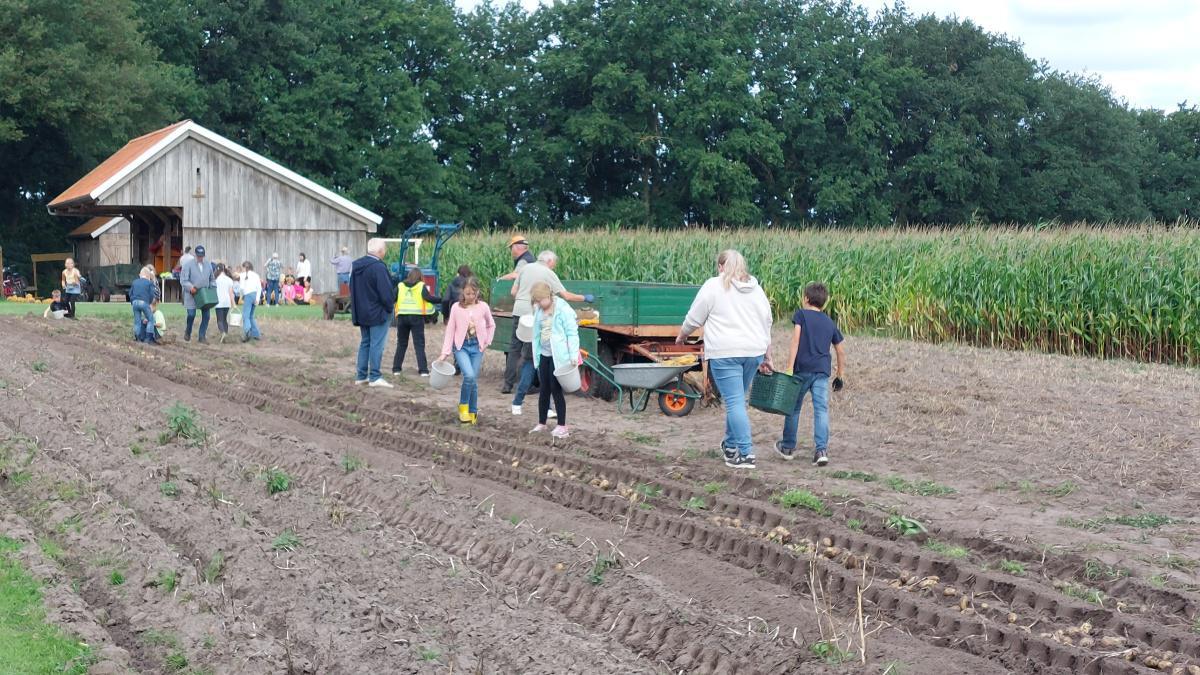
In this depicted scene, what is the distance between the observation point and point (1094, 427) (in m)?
12.9

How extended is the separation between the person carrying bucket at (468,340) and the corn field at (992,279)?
1131 cm

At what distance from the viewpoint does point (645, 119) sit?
185 ft

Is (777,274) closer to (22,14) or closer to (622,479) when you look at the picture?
(622,479)

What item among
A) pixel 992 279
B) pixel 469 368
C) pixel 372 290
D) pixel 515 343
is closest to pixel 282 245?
pixel 992 279

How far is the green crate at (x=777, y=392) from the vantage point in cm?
1091

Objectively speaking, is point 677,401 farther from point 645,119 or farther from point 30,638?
point 645,119

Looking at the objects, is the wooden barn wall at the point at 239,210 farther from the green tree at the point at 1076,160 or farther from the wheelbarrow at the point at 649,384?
the green tree at the point at 1076,160

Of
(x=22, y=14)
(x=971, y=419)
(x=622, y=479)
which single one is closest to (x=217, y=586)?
(x=622, y=479)

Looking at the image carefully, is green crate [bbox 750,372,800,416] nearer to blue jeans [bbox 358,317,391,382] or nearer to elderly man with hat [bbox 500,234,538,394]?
elderly man with hat [bbox 500,234,538,394]

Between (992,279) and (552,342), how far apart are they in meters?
12.1

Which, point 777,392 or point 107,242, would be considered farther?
point 107,242

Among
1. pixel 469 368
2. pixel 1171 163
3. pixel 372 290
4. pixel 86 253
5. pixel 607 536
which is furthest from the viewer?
pixel 1171 163

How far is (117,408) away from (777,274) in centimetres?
1587

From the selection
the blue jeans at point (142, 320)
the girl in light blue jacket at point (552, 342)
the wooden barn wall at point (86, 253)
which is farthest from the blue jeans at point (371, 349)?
the wooden barn wall at point (86, 253)
